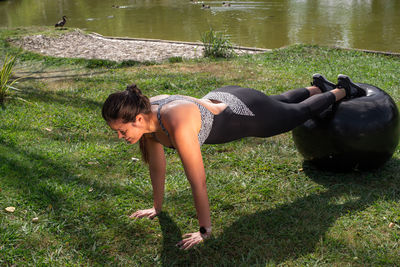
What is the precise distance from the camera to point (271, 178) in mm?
4062

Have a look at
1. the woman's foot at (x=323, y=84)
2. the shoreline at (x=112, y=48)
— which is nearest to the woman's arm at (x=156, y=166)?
the woman's foot at (x=323, y=84)

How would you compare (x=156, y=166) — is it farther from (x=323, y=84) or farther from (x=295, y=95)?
(x=323, y=84)

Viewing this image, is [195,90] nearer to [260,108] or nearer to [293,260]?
[260,108]

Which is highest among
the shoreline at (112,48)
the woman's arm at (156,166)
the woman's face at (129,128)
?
the woman's face at (129,128)

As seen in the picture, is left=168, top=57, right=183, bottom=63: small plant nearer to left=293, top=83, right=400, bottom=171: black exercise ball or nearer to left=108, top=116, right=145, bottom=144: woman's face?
left=293, top=83, right=400, bottom=171: black exercise ball

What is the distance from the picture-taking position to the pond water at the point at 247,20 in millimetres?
13617

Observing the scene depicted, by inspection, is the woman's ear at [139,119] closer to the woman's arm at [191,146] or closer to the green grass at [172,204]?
the woman's arm at [191,146]

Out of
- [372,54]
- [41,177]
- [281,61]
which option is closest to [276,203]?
[41,177]

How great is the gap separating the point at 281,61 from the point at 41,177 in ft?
20.6

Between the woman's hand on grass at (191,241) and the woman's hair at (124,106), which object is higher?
the woman's hair at (124,106)

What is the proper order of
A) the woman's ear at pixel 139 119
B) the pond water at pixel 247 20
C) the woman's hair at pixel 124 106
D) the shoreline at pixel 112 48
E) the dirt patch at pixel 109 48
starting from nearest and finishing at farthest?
the woman's hair at pixel 124 106 < the woman's ear at pixel 139 119 < the shoreline at pixel 112 48 < the dirt patch at pixel 109 48 < the pond water at pixel 247 20

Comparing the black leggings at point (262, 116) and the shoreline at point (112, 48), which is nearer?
the black leggings at point (262, 116)

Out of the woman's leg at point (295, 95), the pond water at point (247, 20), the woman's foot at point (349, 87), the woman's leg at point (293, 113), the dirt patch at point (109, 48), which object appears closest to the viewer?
the woman's leg at point (293, 113)

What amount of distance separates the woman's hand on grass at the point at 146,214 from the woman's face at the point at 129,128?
92 centimetres
